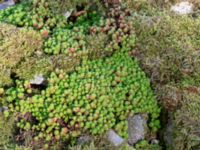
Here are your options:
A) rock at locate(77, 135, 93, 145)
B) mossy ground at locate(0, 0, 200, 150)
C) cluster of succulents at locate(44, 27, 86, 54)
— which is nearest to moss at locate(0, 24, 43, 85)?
mossy ground at locate(0, 0, 200, 150)

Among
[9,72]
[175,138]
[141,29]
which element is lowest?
[175,138]

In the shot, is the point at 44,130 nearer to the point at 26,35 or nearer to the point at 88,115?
the point at 88,115

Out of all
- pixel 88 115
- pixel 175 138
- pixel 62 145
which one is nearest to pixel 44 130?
pixel 62 145

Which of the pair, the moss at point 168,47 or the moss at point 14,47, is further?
the moss at point 168,47

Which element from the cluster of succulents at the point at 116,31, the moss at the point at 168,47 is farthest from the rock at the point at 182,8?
the cluster of succulents at the point at 116,31

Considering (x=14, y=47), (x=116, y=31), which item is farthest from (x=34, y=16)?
(x=116, y=31)

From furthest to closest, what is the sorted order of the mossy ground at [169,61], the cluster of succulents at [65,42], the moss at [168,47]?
1. the moss at [168,47]
2. the cluster of succulents at [65,42]
3. the mossy ground at [169,61]

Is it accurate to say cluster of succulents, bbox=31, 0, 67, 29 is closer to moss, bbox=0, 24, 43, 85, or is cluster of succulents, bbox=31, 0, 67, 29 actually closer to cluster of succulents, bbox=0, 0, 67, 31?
cluster of succulents, bbox=0, 0, 67, 31

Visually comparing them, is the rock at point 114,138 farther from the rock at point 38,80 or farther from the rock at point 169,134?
the rock at point 38,80
